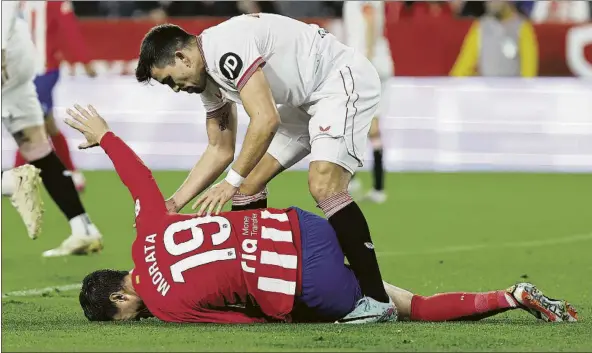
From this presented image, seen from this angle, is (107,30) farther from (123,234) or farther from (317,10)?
(123,234)

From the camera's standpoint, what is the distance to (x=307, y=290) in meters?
6.56

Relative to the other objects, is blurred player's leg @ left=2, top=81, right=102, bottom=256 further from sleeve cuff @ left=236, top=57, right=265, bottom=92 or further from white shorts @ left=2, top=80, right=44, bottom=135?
sleeve cuff @ left=236, top=57, right=265, bottom=92

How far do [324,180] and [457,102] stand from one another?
1028cm

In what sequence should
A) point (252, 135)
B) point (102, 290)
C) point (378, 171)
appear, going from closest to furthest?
point (102, 290), point (252, 135), point (378, 171)

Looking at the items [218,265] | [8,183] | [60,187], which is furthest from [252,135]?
[60,187]

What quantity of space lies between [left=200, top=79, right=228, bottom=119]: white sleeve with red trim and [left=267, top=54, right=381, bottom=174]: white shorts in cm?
43

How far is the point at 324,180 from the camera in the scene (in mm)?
7125

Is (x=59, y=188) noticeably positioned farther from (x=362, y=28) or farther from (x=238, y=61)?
(x=362, y=28)

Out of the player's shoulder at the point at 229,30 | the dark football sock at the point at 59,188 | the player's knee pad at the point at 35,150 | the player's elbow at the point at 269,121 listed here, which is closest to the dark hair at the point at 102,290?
the player's elbow at the point at 269,121

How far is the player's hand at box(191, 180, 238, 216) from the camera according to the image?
22.2 ft

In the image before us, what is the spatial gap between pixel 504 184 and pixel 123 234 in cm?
602

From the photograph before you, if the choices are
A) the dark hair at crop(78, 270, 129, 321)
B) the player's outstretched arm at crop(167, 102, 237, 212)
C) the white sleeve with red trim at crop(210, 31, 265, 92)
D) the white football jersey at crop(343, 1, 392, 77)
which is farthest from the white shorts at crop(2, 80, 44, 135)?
the white football jersey at crop(343, 1, 392, 77)

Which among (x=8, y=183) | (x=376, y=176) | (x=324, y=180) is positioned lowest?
(x=376, y=176)

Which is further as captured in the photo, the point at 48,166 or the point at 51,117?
the point at 51,117
